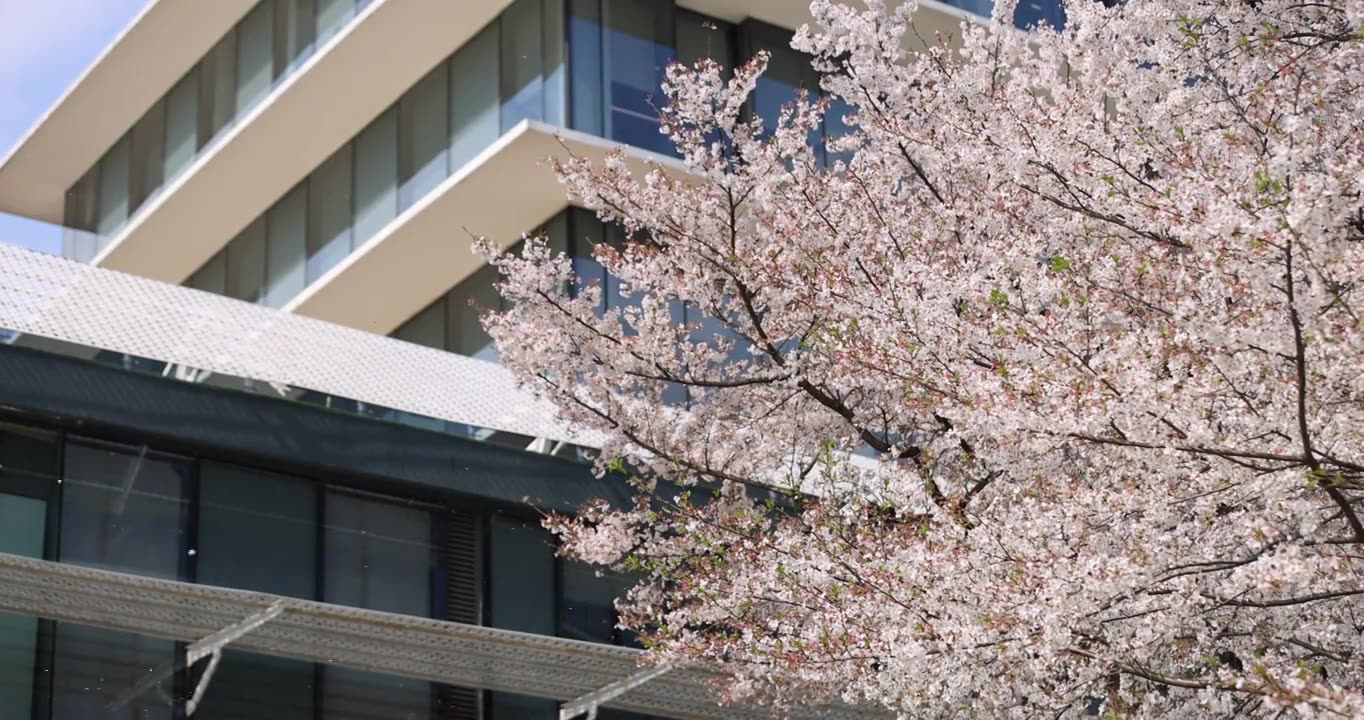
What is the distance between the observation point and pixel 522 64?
29.1 metres

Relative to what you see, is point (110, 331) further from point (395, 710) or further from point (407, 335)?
point (407, 335)

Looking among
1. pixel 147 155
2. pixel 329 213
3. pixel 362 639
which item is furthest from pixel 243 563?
pixel 147 155

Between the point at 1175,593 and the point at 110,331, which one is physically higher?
the point at 110,331

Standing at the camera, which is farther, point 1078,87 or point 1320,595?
point 1078,87

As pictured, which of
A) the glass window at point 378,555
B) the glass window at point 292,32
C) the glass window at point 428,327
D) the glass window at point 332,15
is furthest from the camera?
the glass window at point 292,32

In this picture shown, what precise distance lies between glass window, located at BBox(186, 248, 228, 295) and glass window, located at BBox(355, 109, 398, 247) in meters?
4.97

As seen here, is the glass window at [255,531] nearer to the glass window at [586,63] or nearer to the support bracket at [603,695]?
the support bracket at [603,695]

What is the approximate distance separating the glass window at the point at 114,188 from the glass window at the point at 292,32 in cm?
650

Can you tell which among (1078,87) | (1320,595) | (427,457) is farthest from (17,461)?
(1320,595)

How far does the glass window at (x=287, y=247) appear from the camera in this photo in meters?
34.0

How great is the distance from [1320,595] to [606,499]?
33.1 ft

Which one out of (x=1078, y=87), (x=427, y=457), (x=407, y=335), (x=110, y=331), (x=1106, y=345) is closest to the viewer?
(x=1106, y=345)

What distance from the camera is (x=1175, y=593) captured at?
36.5ft

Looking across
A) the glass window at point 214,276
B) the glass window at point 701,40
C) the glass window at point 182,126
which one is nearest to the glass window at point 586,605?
the glass window at point 701,40
